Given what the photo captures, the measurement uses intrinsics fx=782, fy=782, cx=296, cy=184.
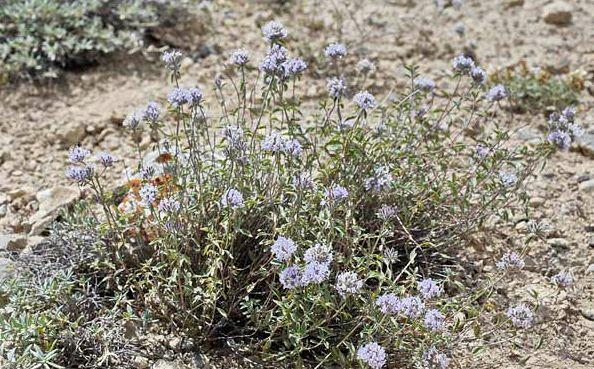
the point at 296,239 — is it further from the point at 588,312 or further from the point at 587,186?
the point at 587,186

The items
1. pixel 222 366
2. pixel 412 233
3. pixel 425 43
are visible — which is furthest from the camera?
pixel 425 43

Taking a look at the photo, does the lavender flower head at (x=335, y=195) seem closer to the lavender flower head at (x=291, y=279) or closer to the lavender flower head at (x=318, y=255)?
the lavender flower head at (x=318, y=255)

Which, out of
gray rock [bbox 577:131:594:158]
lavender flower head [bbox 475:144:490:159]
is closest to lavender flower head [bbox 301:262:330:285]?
lavender flower head [bbox 475:144:490:159]

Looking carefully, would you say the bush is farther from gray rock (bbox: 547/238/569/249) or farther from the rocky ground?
gray rock (bbox: 547/238/569/249)

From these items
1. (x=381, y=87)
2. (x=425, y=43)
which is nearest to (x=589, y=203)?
(x=381, y=87)

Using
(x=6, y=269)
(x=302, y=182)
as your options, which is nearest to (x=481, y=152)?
(x=302, y=182)

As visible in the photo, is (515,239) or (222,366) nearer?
(222,366)

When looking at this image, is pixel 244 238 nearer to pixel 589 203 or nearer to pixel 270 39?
pixel 270 39
